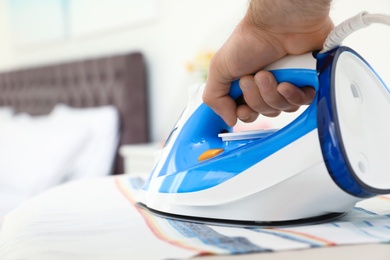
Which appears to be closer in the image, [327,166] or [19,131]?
[327,166]

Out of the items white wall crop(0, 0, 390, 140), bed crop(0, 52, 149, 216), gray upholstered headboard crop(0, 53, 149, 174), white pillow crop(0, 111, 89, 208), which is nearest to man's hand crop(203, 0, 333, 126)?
white wall crop(0, 0, 390, 140)

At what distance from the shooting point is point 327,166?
0.55m

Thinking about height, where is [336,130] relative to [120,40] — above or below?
below

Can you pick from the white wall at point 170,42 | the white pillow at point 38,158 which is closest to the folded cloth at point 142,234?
the white wall at point 170,42

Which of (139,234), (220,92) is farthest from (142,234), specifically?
(220,92)

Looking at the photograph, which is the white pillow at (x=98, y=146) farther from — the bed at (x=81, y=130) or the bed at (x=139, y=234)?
the bed at (x=139, y=234)

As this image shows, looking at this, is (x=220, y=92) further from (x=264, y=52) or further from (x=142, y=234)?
(x=142, y=234)

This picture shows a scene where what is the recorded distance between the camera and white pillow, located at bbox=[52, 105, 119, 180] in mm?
2418

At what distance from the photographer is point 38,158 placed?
7.58 ft

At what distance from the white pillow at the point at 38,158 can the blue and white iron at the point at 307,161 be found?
1.58 m

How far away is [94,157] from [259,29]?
6.23 ft

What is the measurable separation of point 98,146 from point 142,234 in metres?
1.94

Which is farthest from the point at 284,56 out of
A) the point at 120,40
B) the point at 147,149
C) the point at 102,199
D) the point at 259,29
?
the point at 120,40

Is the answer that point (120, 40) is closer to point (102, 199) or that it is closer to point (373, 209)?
point (102, 199)
